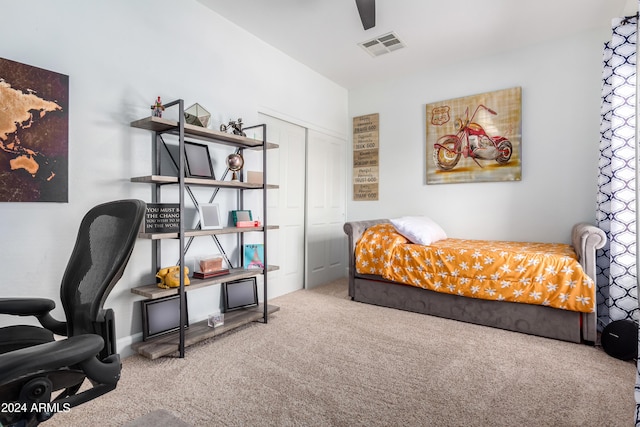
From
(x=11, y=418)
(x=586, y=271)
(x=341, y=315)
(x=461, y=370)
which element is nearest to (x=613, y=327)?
(x=586, y=271)

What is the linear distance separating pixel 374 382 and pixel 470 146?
9.37ft

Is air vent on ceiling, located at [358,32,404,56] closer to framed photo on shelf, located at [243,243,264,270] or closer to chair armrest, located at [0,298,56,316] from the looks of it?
framed photo on shelf, located at [243,243,264,270]

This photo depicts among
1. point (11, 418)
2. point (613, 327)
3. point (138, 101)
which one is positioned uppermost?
point (138, 101)

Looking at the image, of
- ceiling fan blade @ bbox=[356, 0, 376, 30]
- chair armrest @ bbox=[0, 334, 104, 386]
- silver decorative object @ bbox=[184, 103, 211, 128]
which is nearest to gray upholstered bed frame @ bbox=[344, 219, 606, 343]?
silver decorative object @ bbox=[184, 103, 211, 128]

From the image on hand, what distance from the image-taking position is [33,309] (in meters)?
1.26

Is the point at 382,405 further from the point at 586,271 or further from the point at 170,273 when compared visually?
the point at 586,271

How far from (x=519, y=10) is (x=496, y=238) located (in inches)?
85.0

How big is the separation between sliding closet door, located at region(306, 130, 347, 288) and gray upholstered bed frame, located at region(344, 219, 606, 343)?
2.57 ft

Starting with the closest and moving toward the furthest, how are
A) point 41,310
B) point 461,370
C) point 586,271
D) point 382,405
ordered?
1. point 41,310
2. point 382,405
3. point 461,370
4. point 586,271

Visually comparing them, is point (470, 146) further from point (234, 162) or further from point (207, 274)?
point (207, 274)

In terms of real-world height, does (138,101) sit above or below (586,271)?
above

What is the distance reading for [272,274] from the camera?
11.7 ft

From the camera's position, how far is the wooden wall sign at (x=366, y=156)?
440cm

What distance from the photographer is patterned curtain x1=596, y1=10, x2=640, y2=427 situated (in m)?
2.40
